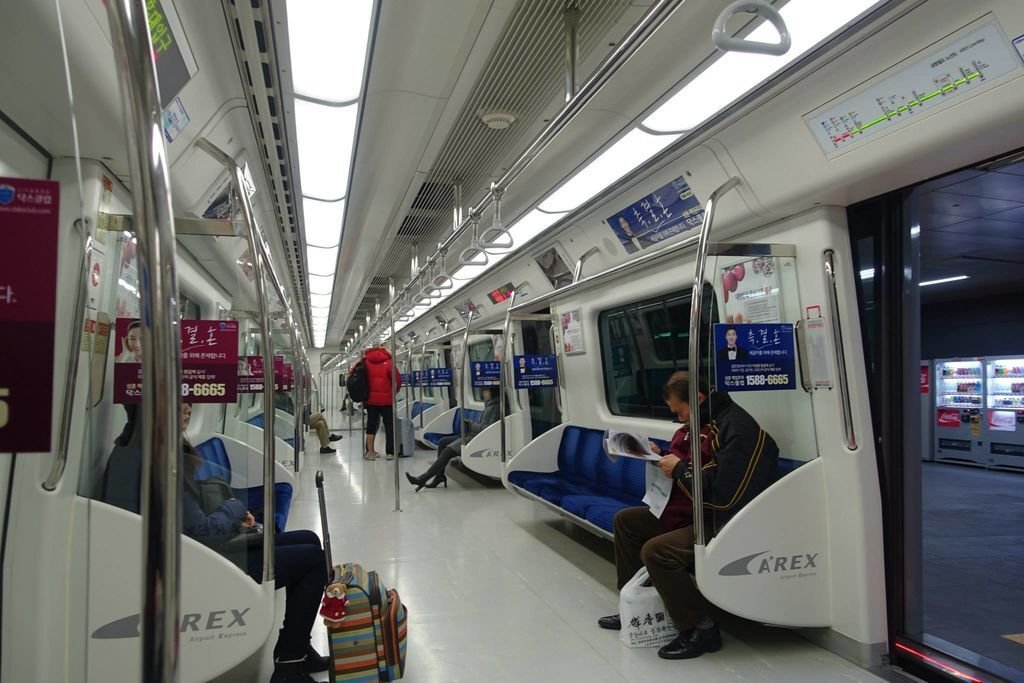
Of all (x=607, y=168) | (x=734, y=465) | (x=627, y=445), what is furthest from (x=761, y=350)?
(x=607, y=168)

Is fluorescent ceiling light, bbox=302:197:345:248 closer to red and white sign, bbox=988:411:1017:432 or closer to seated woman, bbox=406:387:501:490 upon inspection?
seated woman, bbox=406:387:501:490

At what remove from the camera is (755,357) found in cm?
337

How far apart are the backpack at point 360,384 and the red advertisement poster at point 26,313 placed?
30.6 feet

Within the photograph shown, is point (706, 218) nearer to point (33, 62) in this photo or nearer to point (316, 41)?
point (316, 41)

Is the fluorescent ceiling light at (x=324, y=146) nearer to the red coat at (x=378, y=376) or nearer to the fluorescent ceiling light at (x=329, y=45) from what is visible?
the fluorescent ceiling light at (x=329, y=45)

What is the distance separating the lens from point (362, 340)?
19.0 metres

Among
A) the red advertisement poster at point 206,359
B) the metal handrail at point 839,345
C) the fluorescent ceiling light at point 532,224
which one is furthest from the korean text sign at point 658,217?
the red advertisement poster at point 206,359

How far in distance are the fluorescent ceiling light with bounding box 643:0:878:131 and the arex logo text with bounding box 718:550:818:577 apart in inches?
Result: 88.1

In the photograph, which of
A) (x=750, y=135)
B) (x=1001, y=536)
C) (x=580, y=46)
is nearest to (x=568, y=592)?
(x=750, y=135)

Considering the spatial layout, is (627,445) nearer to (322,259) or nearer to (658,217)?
(658,217)

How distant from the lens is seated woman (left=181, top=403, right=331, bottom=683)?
2.77 m

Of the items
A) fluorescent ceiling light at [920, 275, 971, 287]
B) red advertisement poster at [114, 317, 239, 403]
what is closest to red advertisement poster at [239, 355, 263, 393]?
red advertisement poster at [114, 317, 239, 403]

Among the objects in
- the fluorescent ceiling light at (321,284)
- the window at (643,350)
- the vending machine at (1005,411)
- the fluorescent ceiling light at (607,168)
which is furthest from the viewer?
the vending machine at (1005,411)

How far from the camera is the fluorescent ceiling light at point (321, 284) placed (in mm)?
9258
